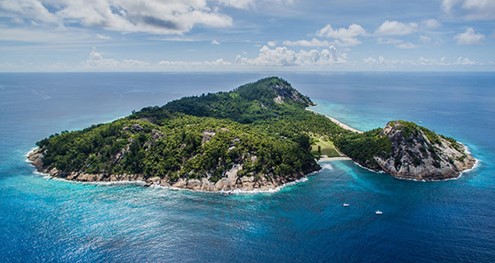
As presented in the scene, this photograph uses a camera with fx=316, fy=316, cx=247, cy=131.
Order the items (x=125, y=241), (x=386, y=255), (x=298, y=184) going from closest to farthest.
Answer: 1. (x=386, y=255)
2. (x=125, y=241)
3. (x=298, y=184)

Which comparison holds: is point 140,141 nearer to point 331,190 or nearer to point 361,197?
point 331,190

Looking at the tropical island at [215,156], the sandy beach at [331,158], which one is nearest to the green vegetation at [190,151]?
the tropical island at [215,156]

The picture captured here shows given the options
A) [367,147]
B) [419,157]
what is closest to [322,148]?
[367,147]

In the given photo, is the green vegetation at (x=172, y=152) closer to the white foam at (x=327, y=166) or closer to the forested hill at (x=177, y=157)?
the forested hill at (x=177, y=157)

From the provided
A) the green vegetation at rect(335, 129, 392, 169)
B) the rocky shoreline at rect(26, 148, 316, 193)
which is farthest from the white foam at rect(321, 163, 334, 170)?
the rocky shoreline at rect(26, 148, 316, 193)

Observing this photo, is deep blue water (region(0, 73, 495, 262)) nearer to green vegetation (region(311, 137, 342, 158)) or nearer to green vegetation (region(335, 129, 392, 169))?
green vegetation (region(335, 129, 392, 169))

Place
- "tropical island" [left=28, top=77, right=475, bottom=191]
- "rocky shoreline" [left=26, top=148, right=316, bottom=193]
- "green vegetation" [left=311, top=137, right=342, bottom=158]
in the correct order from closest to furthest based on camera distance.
→ "rocky shoreline" [left=26, top=148, right=316, bottom=193]
"tropical island" [left=28, top=77, right=475, bottom=191]
"green vegetation" [left=311, top=137, right=342, bottom=158]

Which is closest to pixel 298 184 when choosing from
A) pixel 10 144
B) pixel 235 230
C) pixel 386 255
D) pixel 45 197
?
pixel 235 230
